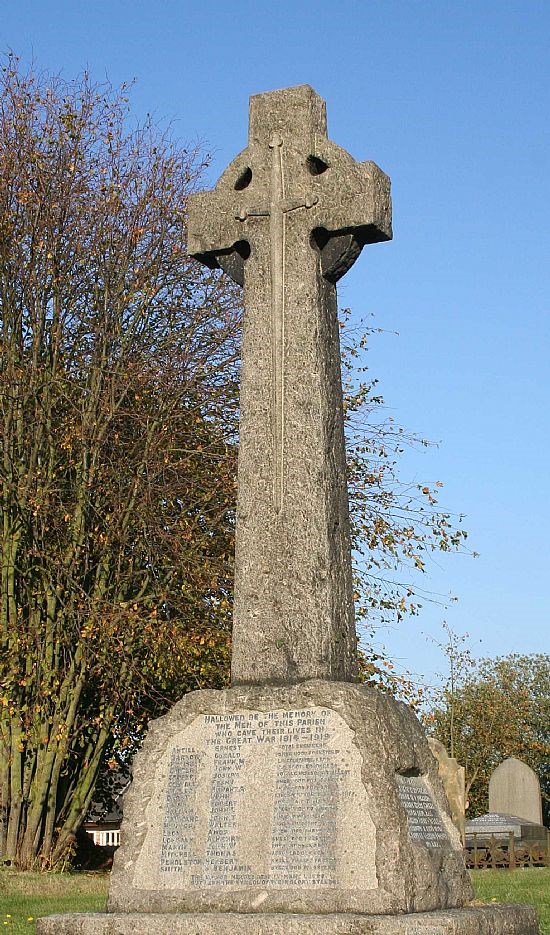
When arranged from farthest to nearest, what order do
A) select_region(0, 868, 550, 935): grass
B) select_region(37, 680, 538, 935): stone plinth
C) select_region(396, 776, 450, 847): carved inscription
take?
select_region(0, 868, 550, 935): grass, select_region(396, 776, 450, 847): carved inscription, select_region(37, 680, 538, 935): stone plinth

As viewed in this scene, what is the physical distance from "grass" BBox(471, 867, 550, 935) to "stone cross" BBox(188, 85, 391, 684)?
4591 mm

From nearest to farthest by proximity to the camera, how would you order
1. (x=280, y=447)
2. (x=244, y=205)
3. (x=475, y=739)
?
(x=280, y=447) < (x=244, y=205) < (x=475, y=739)

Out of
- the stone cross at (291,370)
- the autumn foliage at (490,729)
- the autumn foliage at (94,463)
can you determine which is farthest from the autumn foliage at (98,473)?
the autumn foliage at (490,729)

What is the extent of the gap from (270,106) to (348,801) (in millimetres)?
4453

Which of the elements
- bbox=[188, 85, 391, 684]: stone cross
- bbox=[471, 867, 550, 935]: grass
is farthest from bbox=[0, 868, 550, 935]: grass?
bbox=[188, 85, 391, 684]: stone cross

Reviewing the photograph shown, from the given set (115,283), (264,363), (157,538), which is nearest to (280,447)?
(264,363)

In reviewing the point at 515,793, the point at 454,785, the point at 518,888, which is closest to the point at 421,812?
the point at 518,888

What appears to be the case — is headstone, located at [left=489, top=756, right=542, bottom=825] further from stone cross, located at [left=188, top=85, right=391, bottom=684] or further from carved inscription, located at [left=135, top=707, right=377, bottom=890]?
carved inscription, located at [left=135, top=707, right=377, bottom=890]

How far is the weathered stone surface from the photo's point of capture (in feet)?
22.1

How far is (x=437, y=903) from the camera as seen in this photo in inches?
270

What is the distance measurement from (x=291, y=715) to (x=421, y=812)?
0.89 m

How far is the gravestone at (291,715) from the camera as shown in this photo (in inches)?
266

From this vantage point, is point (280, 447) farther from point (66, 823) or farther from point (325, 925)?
point (66, 823)

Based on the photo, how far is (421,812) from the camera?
281 inches
